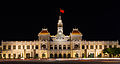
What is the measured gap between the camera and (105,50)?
12512 centimetres

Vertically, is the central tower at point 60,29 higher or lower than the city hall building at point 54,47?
higher

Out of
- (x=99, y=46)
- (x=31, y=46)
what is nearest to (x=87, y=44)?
(x=99, y=46)

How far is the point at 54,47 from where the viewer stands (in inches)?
5162

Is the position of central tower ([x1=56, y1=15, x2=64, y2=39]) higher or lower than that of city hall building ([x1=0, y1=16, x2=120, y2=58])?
higher

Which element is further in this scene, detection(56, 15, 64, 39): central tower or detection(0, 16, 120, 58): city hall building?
detection(56, 15, 64, 39): central tower

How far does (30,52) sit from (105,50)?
109 feet

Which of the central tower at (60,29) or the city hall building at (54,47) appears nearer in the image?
the city hall building at (54,47)

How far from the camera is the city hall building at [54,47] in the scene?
421 ft

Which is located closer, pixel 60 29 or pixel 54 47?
pixel 54 47

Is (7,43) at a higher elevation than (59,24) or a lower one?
lower

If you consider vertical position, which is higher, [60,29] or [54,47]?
[60,29]

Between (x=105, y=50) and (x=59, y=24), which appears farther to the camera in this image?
(x=59, y=24)

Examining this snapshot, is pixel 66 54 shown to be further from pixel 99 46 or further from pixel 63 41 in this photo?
pixel 99 46

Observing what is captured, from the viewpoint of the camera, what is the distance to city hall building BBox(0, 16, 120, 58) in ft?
421
